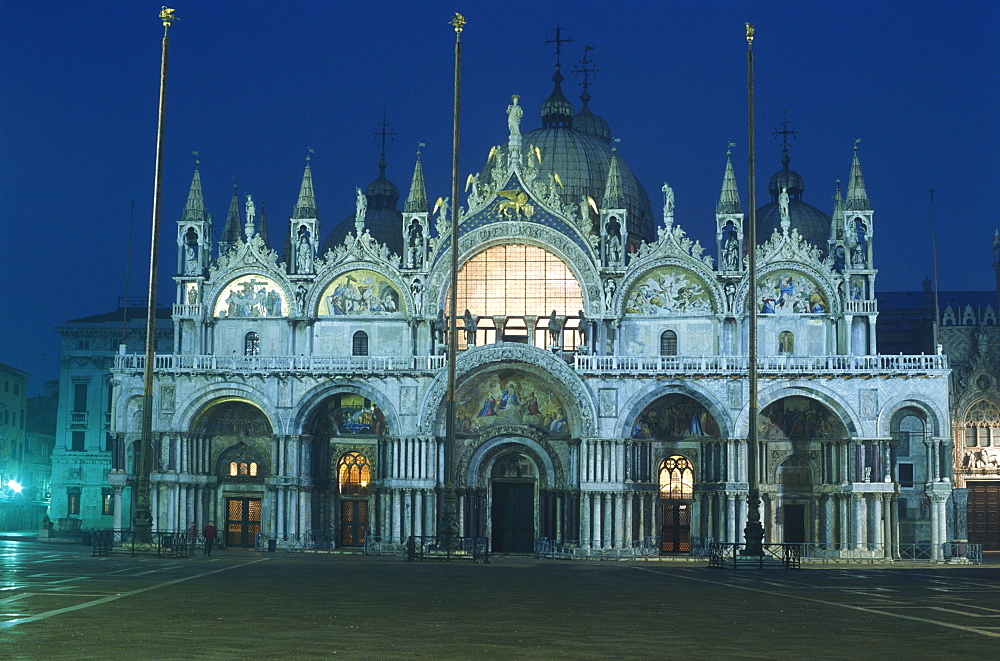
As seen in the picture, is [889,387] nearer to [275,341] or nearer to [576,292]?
[576,292]

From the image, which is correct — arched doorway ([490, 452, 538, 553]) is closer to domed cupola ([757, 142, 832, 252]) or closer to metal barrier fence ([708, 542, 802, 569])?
metal barrier fence ([708, 542, 802, 569])

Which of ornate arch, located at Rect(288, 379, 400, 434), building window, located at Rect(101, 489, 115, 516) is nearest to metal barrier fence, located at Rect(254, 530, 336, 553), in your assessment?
ornate arch, located at Rect(288, 379, 400, 434)

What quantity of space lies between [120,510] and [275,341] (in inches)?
442

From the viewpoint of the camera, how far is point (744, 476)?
6244 centimetres

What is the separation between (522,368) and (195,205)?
19.6 m

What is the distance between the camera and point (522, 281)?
67.5 metres

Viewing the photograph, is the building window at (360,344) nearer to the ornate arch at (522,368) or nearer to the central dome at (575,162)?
the ornate arch at (522,368)

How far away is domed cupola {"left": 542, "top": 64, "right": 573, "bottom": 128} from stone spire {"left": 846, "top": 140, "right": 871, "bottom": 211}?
19601mm

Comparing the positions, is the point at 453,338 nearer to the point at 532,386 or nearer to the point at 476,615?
the point at 532,386

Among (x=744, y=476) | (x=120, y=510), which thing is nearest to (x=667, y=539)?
(x=744, y=476)

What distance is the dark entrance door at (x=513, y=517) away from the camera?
6650 cm

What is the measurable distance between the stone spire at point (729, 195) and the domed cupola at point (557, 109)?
1570 centimetres

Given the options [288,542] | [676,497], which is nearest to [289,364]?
[288,542]

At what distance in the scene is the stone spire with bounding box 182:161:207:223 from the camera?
6944cm
